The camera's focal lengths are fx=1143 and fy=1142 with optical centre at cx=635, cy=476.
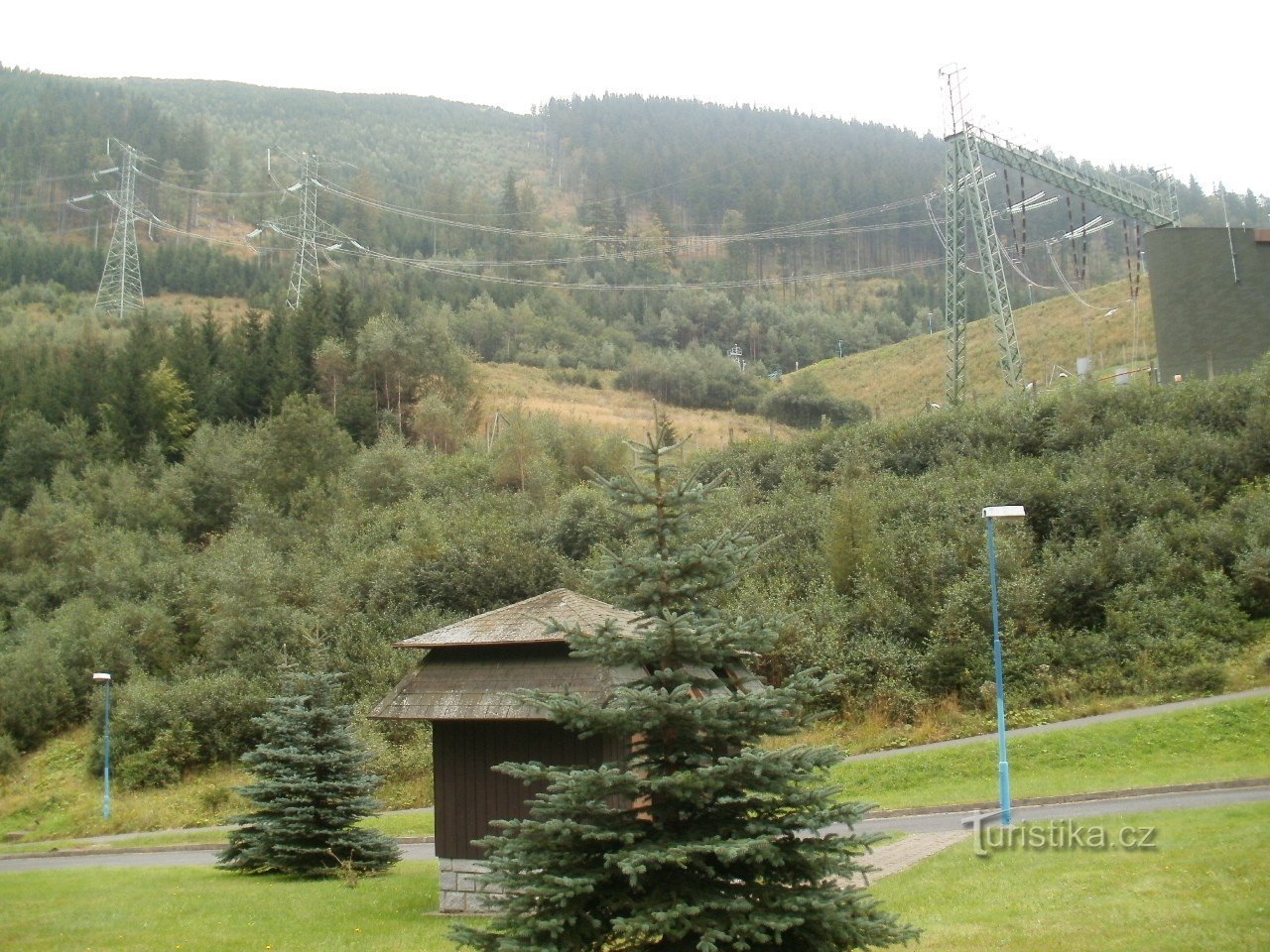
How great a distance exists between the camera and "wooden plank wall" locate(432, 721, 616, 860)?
14.8m

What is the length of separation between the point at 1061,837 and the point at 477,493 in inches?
1342

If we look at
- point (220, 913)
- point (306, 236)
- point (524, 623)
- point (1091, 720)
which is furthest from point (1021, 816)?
point (306, 236)

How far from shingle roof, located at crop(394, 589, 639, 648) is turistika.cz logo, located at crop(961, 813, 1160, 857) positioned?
19.3ft

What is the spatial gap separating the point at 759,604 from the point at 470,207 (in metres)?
90.1

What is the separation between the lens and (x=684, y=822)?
853 centimetres

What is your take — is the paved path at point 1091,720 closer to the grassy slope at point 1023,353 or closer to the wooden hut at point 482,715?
the wooden hut at point 482,715

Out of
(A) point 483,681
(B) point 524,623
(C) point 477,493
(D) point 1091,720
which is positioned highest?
(C) point 477,493

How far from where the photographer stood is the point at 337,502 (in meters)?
48.3

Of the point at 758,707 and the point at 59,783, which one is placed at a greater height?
the point at 758,707

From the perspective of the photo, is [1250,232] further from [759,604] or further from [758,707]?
[758,707]

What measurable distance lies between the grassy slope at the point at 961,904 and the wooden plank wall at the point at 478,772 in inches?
47.0

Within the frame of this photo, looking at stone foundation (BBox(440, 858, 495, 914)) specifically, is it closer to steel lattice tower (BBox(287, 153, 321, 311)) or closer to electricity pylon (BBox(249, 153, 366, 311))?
electricity pylon (BBox(249, 153, 366, 311))

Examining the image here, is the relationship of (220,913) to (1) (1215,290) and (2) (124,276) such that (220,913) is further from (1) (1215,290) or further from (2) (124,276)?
(2) (124,276)

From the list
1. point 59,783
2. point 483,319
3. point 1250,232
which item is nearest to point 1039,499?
point 1250,232
